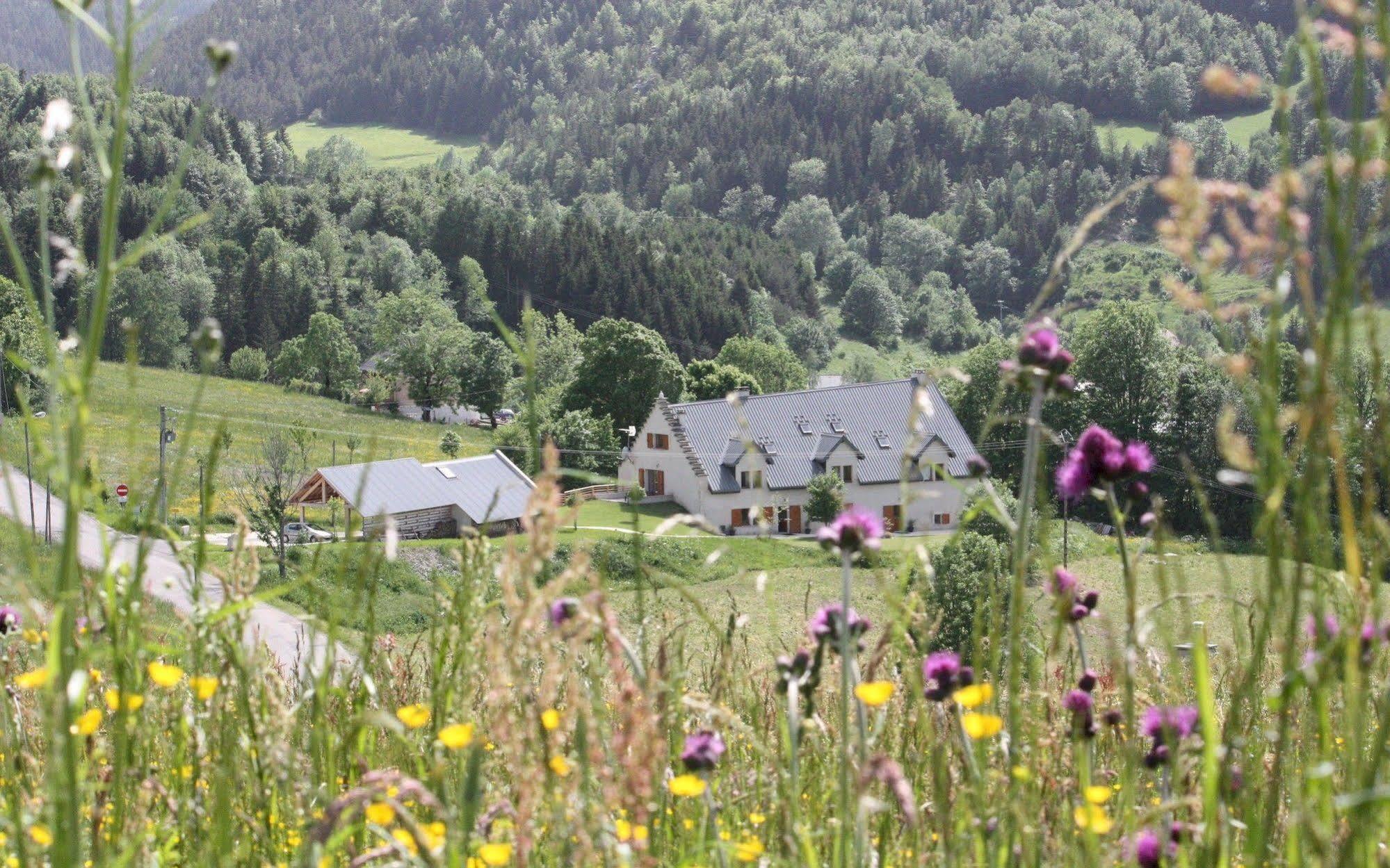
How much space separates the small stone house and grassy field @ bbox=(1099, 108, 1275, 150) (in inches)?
5389

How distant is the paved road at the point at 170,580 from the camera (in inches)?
57.9

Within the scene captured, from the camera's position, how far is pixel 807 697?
165 centimetres

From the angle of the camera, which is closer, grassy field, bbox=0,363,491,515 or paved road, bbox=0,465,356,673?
paved road, bbox=0,465,356,673

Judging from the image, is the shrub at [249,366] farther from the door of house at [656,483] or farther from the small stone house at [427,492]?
the small stone house at [427,492]

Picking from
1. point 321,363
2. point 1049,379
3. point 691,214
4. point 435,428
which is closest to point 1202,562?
point 435,428

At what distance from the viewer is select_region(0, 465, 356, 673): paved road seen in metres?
1.47

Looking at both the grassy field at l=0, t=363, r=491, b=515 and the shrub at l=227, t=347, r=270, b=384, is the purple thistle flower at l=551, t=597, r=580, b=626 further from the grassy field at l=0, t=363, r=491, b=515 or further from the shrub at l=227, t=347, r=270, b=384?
the shrub at l=227, t=347, r=270, b=384

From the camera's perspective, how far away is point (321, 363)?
83.9 metres

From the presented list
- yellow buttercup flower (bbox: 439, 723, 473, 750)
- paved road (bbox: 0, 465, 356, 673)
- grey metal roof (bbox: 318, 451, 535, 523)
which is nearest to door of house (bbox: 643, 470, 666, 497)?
grey metal roof (bbox: 318, 451, 535, 523)


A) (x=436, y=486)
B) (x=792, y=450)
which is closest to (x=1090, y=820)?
(x=436, y=486)

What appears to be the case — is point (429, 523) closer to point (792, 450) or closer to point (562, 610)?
point (792, 450)

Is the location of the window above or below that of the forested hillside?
below

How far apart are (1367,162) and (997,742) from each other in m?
1.11

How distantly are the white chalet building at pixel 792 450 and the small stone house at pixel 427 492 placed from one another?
19.2ft
